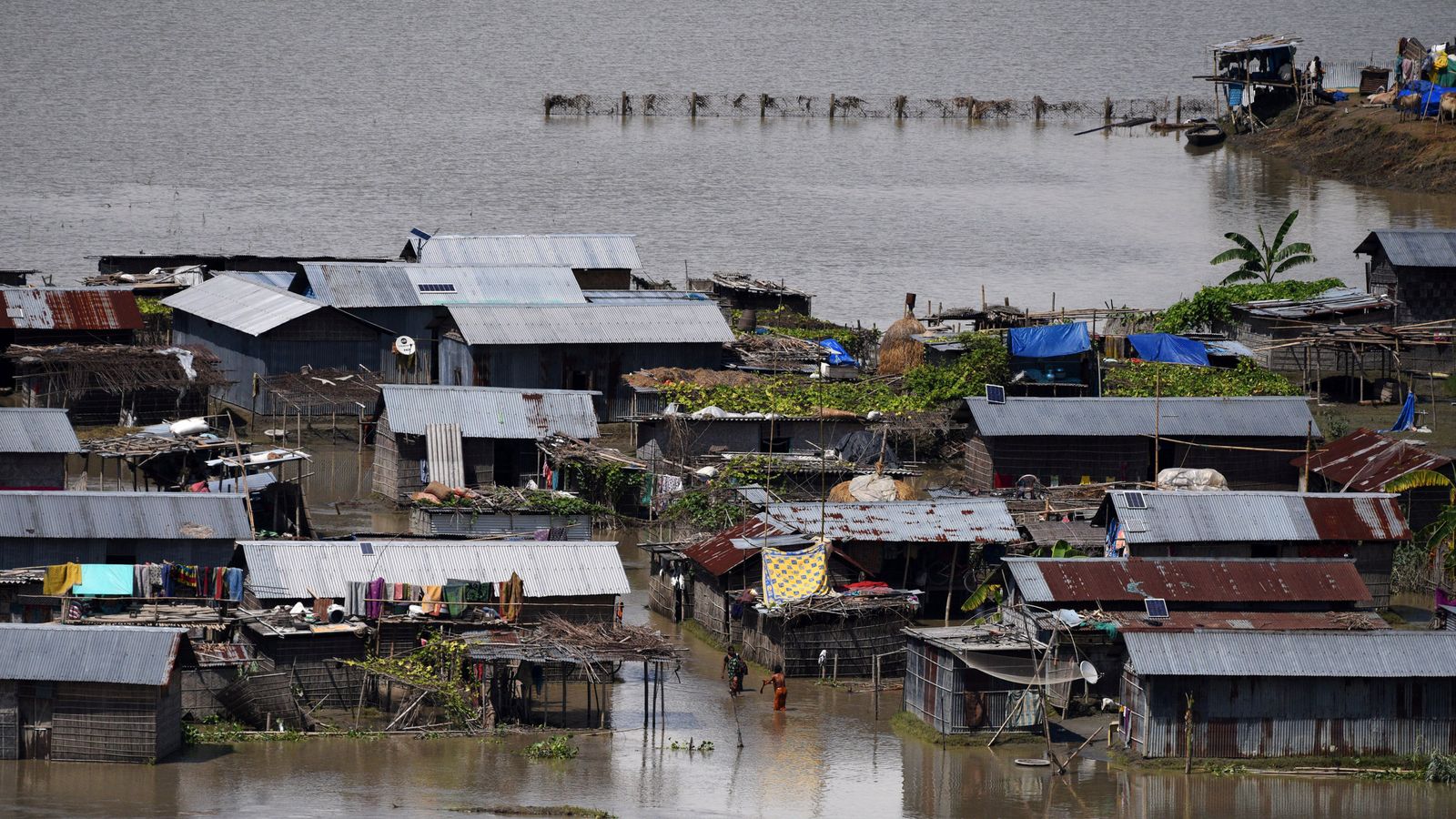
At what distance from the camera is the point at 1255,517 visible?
3381cm

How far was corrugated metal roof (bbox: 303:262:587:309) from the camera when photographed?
47.8 meters

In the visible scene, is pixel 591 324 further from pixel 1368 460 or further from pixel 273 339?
pixel 1368 460

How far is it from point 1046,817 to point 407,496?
57.7ft

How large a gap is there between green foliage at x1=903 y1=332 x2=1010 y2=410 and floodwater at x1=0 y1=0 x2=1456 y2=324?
15.8 metres

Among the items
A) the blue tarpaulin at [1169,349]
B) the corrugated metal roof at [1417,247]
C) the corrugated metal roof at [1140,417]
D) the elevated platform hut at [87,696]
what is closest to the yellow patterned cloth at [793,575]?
the corrugated metal roof at [1140,417]

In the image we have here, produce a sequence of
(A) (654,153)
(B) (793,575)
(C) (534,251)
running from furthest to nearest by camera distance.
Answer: (A) (654,153)
(C) (534,251)
(B) (793,575)

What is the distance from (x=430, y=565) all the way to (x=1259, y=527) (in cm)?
1351

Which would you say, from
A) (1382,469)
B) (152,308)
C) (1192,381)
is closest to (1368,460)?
(1382,469)

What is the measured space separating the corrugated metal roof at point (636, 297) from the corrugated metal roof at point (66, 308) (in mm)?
10516

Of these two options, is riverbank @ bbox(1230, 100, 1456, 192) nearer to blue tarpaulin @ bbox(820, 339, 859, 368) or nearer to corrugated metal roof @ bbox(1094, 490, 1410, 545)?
blue tarpaulin @ bbox(820, 339, 859, 368)

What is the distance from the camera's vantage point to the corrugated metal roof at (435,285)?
4781cm

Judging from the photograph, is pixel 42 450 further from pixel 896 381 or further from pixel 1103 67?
pixel 1103 67

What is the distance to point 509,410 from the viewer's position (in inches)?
1586

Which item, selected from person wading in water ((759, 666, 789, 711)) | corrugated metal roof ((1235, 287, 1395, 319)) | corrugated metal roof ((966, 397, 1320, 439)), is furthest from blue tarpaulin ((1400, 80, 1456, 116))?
person wading in water ((759, 666, 789, 711))
